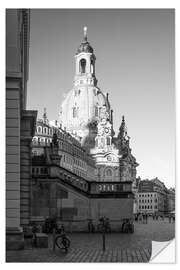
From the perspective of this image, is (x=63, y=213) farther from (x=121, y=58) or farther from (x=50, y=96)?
(x=121, y=58)

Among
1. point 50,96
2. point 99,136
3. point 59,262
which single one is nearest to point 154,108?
point 50,96

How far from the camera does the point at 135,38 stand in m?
13.2

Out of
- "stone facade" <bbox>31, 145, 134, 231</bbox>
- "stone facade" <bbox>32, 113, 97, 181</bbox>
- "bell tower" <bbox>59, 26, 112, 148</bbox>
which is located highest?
"bell tower" <bbox>59, 26, 112, 148</bbox>

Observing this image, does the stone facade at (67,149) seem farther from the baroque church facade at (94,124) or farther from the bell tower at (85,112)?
the bell tower at (85,112)

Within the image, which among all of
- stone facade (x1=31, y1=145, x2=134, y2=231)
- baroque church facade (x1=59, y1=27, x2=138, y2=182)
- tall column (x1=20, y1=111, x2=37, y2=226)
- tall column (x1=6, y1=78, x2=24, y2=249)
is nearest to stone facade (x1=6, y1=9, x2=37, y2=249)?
tall column (x1=6, y1=78, x2=24, y2=249)

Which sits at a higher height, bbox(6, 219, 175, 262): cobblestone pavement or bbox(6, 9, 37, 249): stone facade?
bbox(6, 9, 37, 249): stone facade

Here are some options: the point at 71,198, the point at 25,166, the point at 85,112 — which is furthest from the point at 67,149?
the point at 25,166

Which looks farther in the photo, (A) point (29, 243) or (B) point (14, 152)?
(A) point (29, 243)

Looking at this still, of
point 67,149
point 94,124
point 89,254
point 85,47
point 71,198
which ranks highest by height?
point 94,124

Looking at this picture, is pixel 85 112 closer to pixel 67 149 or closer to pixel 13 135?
pixel 67 149

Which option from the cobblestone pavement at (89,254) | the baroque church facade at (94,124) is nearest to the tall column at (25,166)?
the cobblestone pavement at (89,254)

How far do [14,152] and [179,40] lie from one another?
4.25m

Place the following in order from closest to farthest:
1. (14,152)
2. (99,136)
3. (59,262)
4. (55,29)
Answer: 1. (59,262)
2. (14,152)
3. (55,29)
4. (99,136)

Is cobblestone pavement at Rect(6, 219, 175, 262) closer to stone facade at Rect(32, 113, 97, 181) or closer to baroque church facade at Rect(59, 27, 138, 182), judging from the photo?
stone facade at Rect(32, 113, 97, 181)
